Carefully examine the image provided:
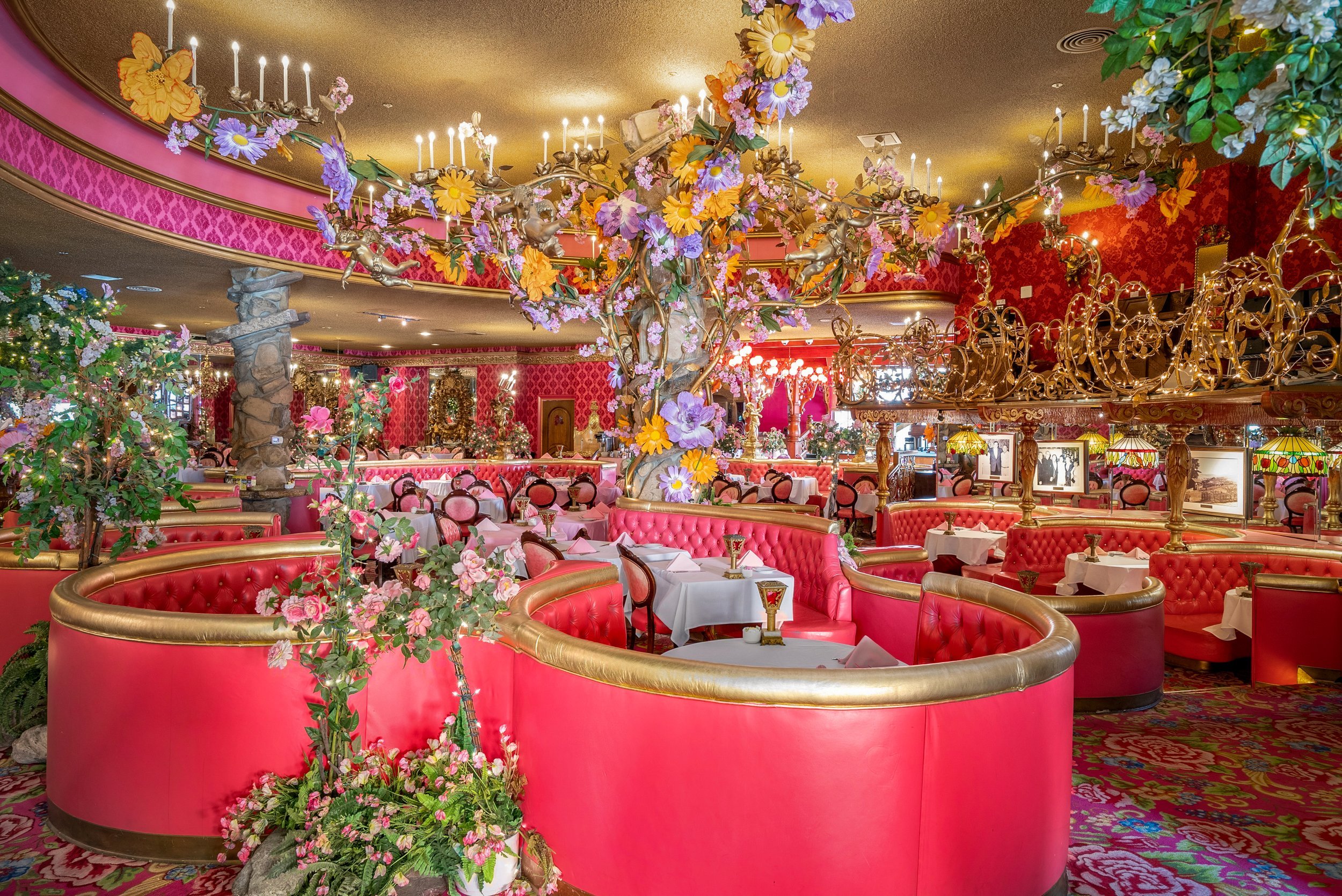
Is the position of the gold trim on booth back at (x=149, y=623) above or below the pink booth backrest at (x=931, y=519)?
above

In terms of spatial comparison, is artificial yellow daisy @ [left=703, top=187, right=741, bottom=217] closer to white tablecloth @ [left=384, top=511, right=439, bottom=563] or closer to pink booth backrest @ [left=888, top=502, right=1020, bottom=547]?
white tablecloth @ [left=384, top=511, right=439, bottom=563]

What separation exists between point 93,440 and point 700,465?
3196mm

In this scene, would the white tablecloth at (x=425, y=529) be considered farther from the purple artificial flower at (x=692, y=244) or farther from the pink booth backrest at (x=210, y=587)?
the purple artificial flower at (x=692, y=244)

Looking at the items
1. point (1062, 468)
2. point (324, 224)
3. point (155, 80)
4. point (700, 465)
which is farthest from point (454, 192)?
point (1062, 468)

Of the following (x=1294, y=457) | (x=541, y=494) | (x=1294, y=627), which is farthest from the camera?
(x=541, y=494)

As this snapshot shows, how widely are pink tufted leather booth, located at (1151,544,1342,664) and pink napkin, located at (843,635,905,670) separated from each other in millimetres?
4390

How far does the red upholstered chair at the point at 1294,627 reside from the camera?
5.05 metres

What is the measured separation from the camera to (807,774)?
6.52 ft

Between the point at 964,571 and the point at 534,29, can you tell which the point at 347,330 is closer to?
the point at 534,29

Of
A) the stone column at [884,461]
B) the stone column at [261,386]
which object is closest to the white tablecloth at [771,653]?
the stone column at [884,461]

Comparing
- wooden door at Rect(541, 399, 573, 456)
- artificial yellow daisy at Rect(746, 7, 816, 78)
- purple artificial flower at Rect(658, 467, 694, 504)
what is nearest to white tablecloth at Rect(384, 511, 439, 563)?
purple artificial flower at Rect(658, 467, 694, 504)

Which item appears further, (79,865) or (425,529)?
(425,529)

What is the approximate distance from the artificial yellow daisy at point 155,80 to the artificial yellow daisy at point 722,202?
2019 mm

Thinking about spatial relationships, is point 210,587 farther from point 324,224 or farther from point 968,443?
point 968,443
